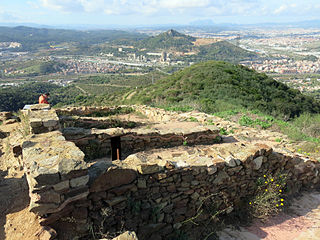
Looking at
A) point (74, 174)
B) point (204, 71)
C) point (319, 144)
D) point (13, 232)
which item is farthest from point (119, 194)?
point (204, 71)

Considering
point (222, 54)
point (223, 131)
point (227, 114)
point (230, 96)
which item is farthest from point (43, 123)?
point (222, 54)

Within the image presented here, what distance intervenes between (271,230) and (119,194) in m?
3.10

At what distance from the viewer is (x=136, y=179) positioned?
3967 mm

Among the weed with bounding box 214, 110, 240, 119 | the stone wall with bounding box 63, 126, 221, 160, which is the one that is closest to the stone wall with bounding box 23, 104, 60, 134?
the stone wall with bounding box 63, 126, 221, 160

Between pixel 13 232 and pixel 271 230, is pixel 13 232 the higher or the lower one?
the higher one

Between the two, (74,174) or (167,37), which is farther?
(167,37)

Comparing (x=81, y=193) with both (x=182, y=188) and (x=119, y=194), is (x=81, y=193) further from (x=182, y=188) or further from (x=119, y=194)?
(x=182, y=188)

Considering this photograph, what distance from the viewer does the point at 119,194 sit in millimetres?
3818

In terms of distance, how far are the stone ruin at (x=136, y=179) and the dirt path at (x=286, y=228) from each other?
0.48m

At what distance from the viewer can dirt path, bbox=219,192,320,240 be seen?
443cm

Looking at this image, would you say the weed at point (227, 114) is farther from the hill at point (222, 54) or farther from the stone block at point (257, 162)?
the hill at point (222, 54)

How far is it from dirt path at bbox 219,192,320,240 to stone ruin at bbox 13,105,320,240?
1.56 ft

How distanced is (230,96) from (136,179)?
1484 centimetres

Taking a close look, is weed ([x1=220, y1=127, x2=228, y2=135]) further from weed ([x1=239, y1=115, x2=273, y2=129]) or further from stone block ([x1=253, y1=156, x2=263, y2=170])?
stone block ([x1=253, y1=156, x2=263, y2=170])
